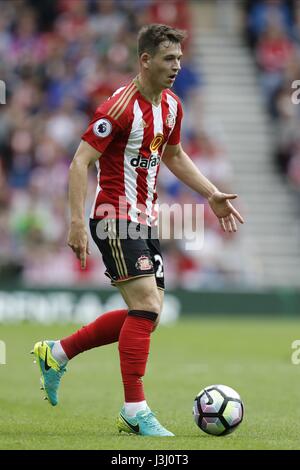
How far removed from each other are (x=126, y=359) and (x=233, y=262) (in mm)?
10779

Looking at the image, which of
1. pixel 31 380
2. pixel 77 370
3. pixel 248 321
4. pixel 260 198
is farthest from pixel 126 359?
pixel 260 198

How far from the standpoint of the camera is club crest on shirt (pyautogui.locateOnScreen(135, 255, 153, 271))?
6723 millimetres

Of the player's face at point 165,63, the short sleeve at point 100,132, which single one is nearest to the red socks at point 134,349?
the short sleeve at point 100,132

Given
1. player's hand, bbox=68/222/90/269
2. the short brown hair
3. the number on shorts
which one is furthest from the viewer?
the number on shorts

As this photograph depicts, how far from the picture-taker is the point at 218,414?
6.64 metres

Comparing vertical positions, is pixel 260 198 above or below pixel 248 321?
above

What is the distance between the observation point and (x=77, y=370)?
35.6 feet

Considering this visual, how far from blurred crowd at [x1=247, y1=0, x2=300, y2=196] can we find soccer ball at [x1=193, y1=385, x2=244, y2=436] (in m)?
12.0

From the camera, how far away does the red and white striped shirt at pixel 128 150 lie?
6.79 metres

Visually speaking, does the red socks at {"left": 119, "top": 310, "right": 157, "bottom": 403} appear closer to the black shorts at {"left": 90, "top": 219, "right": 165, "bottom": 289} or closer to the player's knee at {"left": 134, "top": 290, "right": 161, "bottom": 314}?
the player's knee at {"left": 134, "top": 290, "right": 161, "bottom": 314}

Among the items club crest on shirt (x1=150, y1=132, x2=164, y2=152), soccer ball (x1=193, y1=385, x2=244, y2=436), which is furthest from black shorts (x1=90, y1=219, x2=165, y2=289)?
soccer ball (x1=193, y1=385, x2=244, y2=436)

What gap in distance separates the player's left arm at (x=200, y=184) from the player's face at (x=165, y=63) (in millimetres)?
669
